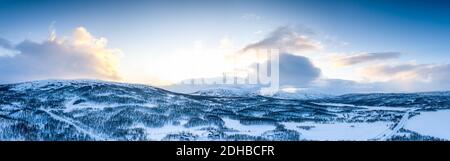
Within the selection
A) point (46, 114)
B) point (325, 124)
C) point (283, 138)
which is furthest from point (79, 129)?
point (325, 124)

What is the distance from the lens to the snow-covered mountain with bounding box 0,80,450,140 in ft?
29.0

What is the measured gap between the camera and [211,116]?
10711 mm

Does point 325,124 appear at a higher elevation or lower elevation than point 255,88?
lower

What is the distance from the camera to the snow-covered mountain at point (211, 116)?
8.85 m

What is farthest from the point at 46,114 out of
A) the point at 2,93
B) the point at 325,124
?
the point at 325,124

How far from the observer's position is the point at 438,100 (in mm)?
11266

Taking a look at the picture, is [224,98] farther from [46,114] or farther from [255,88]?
[46,114]

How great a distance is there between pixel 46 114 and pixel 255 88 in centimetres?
470
